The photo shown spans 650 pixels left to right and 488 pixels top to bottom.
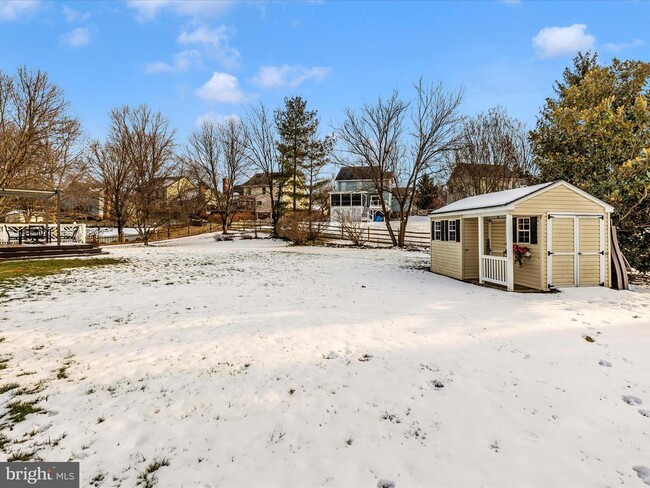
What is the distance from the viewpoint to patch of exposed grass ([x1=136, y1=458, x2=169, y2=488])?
234 centimetres

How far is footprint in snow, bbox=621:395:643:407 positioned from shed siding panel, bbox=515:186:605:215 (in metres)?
6.40

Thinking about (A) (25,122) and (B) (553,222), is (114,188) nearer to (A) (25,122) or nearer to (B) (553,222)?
(A) (25,122)

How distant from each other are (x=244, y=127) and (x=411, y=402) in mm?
34116

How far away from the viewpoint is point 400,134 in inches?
982

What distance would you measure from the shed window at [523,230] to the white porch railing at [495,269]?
1052mm

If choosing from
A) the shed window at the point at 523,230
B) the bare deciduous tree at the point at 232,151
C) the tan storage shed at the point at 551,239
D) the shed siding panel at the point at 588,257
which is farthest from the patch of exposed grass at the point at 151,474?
the bare deciduous tree at the point at 232,151

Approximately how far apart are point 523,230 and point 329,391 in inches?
354

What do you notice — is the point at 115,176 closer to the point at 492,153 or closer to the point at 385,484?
the point at 492,153

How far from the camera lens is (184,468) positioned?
2.51 m

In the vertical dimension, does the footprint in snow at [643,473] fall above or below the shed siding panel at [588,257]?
below

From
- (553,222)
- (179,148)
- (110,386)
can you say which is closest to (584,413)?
(110,386)

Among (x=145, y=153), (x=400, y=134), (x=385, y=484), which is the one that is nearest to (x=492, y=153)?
(x=400, y=134)

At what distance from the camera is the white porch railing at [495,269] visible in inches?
376

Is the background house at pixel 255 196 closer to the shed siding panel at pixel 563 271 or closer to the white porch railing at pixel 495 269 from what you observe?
the white porch railing at pixel 495 269
